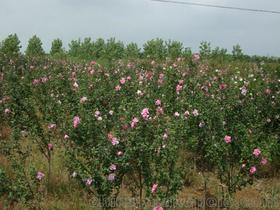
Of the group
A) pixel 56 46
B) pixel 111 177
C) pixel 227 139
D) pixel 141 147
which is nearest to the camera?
pixel 111 177

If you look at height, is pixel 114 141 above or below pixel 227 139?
above

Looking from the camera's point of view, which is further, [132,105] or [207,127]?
[207,127]

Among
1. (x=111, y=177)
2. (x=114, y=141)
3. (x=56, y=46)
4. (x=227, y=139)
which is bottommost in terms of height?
(x=111, y=177)

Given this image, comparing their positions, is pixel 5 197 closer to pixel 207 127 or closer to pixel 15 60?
pixel 207 127

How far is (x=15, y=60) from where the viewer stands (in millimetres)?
14812

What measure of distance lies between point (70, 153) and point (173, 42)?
33869 mm

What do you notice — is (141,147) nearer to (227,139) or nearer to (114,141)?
(114,141)

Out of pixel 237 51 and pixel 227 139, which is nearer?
pixel 227 139

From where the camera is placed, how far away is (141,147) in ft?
17.0

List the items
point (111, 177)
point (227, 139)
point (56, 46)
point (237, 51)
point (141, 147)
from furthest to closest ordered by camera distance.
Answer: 1. point (56, 46)
2. point (237, 51)
3. point (227, 139)
4. point (141, 147)
5. point (111, 177)

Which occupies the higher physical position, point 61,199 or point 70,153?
point 70,153

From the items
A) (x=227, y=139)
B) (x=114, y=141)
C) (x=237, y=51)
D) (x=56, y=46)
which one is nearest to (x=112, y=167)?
(x=114, y=141)

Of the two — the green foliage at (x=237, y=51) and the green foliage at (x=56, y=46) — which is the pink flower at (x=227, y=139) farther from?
the green foliage at (x=56, y=46)

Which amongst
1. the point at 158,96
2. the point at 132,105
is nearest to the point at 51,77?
the point at 158,96
